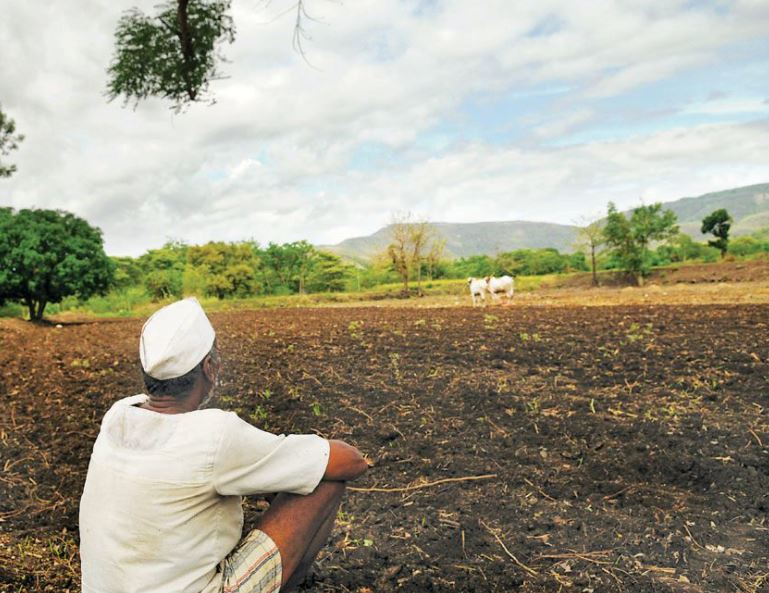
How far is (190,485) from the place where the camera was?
183cm

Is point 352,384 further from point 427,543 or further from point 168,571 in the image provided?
point 168,571

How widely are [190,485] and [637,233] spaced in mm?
29300

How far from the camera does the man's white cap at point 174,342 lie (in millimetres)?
Answer: 1953

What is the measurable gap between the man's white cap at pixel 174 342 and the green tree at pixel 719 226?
118 feet

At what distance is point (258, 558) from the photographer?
79.0 inches

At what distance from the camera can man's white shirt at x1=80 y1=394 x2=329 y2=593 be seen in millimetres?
1831

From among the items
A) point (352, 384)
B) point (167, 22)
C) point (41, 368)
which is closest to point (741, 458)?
point (352, 384)

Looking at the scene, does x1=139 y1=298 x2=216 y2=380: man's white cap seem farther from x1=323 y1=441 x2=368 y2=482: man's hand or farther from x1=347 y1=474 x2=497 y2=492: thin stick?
x1=347 y1=474 x2=497 y2=492: thin stick

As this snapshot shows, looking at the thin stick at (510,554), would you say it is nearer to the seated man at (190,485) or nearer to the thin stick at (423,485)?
the thin stick at (423,485)

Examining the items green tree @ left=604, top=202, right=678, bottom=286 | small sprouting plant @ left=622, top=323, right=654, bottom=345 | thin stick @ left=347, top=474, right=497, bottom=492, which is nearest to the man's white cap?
thin stick @ left=347, top=474, right=497, bottom=492

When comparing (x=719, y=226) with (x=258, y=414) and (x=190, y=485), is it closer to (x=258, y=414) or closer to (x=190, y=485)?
(x=258, y=414)

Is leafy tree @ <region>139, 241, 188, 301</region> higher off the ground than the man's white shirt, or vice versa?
leafy tree @ <region>139, 241, 188, 301</region>

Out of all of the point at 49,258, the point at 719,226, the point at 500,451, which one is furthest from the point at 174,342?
the point at 719,226

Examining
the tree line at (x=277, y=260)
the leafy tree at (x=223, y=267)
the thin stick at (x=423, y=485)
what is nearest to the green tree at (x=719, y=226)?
the tree line at (x=277, y=260)
